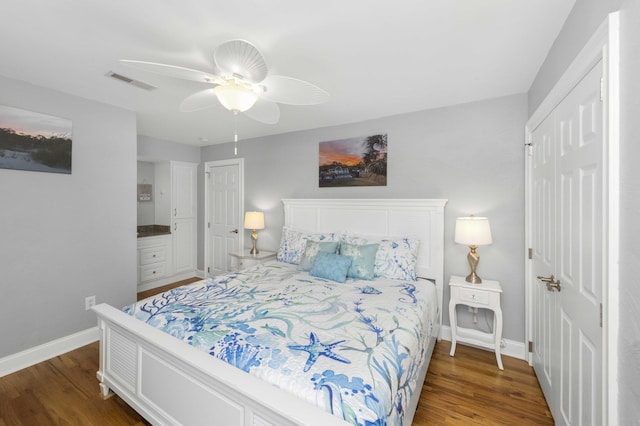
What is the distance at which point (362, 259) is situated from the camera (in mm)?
2664

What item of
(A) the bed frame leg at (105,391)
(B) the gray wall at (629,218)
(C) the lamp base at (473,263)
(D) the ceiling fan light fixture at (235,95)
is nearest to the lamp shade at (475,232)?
(C) the lamp base at (473,263)

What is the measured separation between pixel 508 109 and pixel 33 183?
4.44 m

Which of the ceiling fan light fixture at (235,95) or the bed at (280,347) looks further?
the ceiling fan light fixture at (235,95)

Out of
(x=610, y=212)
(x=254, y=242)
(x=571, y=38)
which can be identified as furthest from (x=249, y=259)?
(x=571, y=38)

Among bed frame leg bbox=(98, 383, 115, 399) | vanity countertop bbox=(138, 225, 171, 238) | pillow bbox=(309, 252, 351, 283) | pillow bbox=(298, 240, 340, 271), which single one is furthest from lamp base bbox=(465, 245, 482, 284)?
vanity countertop bbox=(138, 225, 171, 238)

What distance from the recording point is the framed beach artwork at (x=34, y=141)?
7.31 ft

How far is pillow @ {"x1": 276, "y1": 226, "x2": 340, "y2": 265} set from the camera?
128 inches

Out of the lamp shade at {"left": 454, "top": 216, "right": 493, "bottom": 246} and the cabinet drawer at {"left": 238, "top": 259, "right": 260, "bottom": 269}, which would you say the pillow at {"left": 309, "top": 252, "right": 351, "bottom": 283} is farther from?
the cabinet drawer at {"left": 238, "top": 259, "right": 260, "bottom": 269}

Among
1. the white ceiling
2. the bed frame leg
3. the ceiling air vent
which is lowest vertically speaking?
the bed frame leg

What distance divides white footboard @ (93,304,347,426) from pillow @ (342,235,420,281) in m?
1.75

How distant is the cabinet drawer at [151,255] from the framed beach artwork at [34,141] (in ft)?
6.32

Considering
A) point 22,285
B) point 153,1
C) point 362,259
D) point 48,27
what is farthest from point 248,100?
point 22,285

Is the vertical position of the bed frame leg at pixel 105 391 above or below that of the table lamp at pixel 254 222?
below

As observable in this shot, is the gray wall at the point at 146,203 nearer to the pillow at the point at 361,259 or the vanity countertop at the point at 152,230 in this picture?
the vanity countertop at the point at 152,230
